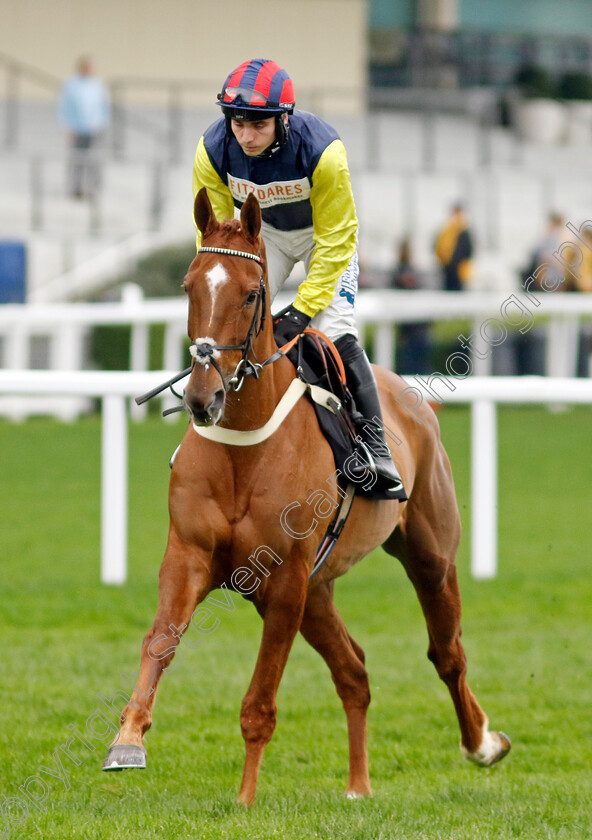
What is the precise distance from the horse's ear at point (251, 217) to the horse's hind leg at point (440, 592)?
165cm

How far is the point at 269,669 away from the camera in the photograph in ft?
13.7

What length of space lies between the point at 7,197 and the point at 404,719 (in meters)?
13.6

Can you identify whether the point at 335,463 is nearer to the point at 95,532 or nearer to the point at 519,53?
the point at 95,532

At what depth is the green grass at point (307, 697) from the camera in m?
4.23

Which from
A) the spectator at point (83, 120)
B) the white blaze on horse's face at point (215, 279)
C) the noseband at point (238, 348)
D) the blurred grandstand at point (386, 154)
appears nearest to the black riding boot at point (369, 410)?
the noseband at point (238, 348)

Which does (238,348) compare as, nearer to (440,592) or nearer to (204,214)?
(204,214)

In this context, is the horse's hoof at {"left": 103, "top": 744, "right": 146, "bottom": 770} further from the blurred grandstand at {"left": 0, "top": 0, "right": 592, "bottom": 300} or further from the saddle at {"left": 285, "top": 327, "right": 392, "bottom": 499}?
the blurred grandstand at {"left": 0, "top": 0, "right": 592, "bottom": 300}

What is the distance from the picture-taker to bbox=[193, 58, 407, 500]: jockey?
428 centimetres

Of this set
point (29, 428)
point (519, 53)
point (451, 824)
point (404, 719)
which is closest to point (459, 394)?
point (404, 719)

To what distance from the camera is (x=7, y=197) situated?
17.9 metres

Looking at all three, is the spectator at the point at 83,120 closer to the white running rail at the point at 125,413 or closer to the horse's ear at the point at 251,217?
the white running rail at the point at 125,413

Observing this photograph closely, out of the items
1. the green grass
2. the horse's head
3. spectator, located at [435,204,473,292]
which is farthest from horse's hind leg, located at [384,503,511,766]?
spectator, located at [435,204,473,292]

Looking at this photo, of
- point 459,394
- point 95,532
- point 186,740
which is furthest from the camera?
point 95,532

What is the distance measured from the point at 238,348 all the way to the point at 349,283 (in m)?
1.19
